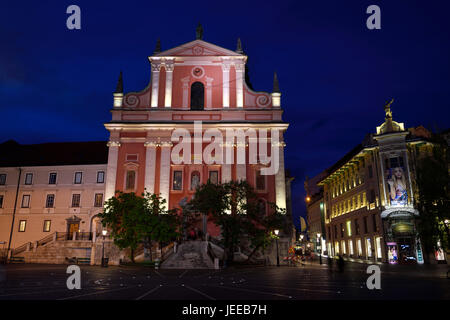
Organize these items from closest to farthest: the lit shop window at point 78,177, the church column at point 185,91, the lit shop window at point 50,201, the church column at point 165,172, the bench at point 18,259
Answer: the bench at point 18,259 < the church column at point 165,172 < the church column at point 185,91 < the lit shop window at point 50,201 < the lit shop window at point 78,177

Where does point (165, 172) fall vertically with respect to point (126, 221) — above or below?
above

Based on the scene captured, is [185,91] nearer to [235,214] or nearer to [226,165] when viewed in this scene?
[226,165]

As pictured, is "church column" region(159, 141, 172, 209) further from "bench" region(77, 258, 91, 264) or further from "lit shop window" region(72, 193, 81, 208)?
"lit shop window" region(72, 193, 81, 208)

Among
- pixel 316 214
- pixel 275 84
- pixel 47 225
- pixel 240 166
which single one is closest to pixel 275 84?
pixel 275 84

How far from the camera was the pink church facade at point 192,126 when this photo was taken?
36156 millimetres

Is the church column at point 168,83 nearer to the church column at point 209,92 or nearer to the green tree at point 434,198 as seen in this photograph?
the church column at point 209,92

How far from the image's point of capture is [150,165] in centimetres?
3638

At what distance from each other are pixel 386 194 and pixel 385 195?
0.51 feet

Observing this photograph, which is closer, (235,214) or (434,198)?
(434,198)

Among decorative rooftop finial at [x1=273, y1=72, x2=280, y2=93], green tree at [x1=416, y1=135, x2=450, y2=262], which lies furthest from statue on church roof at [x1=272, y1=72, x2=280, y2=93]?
green tree at [x1=416, y1=135, x2=450, y2=262]

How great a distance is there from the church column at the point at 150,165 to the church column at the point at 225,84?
362 inches

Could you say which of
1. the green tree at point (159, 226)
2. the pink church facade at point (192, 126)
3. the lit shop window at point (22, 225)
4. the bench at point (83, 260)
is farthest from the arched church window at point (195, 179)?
the lit shop window at point (22, 225)
